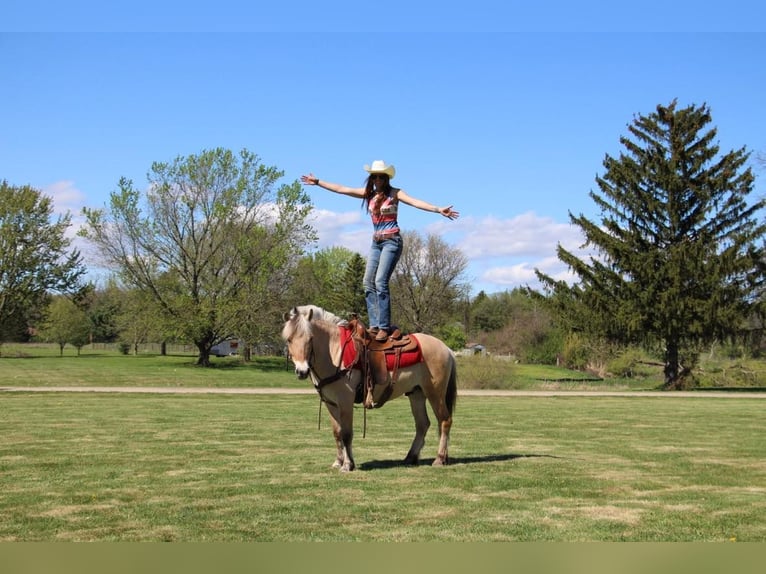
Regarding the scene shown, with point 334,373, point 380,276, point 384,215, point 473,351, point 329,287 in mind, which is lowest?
point 334,373

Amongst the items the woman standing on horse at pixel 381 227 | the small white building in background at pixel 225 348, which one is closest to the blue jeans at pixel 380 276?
the woman standing on horse at pixel 381 227

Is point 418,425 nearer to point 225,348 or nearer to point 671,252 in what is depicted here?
point 671,252

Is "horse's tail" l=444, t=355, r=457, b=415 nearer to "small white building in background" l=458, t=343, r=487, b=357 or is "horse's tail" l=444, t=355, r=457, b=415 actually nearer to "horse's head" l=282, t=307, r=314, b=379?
"horse's head" l=282, t=307, r=314, b=379

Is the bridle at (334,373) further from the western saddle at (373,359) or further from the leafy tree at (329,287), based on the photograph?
the leafy tree at (329,287)

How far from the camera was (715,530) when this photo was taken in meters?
7.00

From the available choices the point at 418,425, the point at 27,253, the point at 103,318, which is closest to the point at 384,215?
the point at 418,425

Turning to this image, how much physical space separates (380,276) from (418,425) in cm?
249

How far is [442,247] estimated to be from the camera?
76.3 metres

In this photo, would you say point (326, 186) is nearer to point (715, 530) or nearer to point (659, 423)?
point (715, 530)

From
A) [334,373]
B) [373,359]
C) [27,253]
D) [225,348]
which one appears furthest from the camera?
[225,348]

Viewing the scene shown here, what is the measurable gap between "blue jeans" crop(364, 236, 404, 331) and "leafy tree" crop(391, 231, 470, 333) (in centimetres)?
6500

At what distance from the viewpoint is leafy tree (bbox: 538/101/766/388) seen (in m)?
43.7

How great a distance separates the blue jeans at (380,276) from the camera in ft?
35.1

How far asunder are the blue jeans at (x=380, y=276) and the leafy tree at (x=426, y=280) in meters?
65.0
